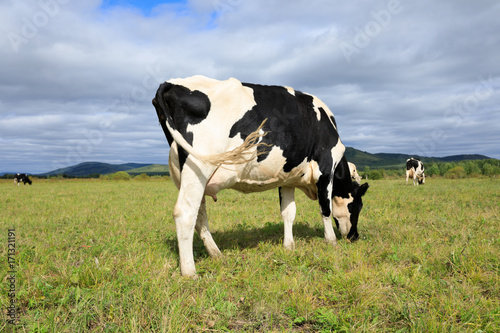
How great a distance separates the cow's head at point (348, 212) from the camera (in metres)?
Result: 6.65

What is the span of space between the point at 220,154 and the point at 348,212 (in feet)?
12.1

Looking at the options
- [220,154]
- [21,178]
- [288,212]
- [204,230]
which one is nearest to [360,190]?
[288,212]

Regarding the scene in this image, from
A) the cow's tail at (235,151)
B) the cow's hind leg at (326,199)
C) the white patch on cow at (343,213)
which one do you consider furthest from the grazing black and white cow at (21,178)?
the cow's tail at (235,151)

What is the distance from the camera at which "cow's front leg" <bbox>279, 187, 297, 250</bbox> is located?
612 cm

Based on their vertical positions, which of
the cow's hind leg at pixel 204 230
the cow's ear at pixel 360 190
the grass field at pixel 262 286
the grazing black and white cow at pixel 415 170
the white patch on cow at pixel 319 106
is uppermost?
the white patch on cow at pixel 319 106

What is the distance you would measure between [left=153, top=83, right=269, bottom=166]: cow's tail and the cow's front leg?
1.84 meters

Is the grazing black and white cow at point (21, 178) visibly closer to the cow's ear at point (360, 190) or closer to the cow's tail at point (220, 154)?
the cow's tail at point (220, 154)

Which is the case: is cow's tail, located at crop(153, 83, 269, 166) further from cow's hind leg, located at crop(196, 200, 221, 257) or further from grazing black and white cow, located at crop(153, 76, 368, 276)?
cow's hind leg, located at crop(196, 200, 221, 257)

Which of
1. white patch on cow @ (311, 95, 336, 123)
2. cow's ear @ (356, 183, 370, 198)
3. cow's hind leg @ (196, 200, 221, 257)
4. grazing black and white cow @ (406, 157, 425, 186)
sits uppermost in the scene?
white patch on cow @ (311, 95, 336, 123)

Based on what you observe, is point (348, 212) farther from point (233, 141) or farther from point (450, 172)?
point (450, 172)

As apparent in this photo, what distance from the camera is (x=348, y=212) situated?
264 inches

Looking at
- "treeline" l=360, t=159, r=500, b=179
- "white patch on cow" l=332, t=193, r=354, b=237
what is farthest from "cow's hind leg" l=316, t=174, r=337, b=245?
"treeline" l=360, t=159, r=500, b=179

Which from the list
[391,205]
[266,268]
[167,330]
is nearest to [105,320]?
[167,330]

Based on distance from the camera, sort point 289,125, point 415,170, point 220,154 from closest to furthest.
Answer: point 220,154 < point 289,125 < point 415,170
